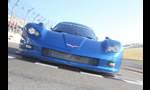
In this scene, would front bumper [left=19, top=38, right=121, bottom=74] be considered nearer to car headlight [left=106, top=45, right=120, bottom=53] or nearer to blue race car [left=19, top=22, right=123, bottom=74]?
blue race car [left=19, top=22, right=123, bottom=74]

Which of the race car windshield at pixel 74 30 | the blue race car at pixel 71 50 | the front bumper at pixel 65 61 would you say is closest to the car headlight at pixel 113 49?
the blue race car at pixel 71 50

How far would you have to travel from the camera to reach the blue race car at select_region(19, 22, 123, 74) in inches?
120

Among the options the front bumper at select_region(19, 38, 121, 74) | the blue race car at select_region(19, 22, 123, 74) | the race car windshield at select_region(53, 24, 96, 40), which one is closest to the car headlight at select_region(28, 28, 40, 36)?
the blue race car at select_region(19, 22, 123, 74)

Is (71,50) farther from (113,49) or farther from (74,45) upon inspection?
(113,49)

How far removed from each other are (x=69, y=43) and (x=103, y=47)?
2.23 feet

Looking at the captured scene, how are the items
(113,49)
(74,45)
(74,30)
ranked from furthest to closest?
(74,30) < (113,49) < (74,45)

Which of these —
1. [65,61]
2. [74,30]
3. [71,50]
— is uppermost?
[74,30]

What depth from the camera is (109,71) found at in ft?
10.4

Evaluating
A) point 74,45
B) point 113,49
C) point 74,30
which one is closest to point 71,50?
point 74,45

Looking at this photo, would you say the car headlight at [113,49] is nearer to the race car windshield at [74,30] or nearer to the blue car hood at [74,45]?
the blue car hood at [74,45]

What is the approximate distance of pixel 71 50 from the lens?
121 inches

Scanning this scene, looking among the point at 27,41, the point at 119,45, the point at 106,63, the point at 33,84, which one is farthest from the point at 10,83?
the point at 119,45

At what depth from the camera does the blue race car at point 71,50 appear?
3.06m
